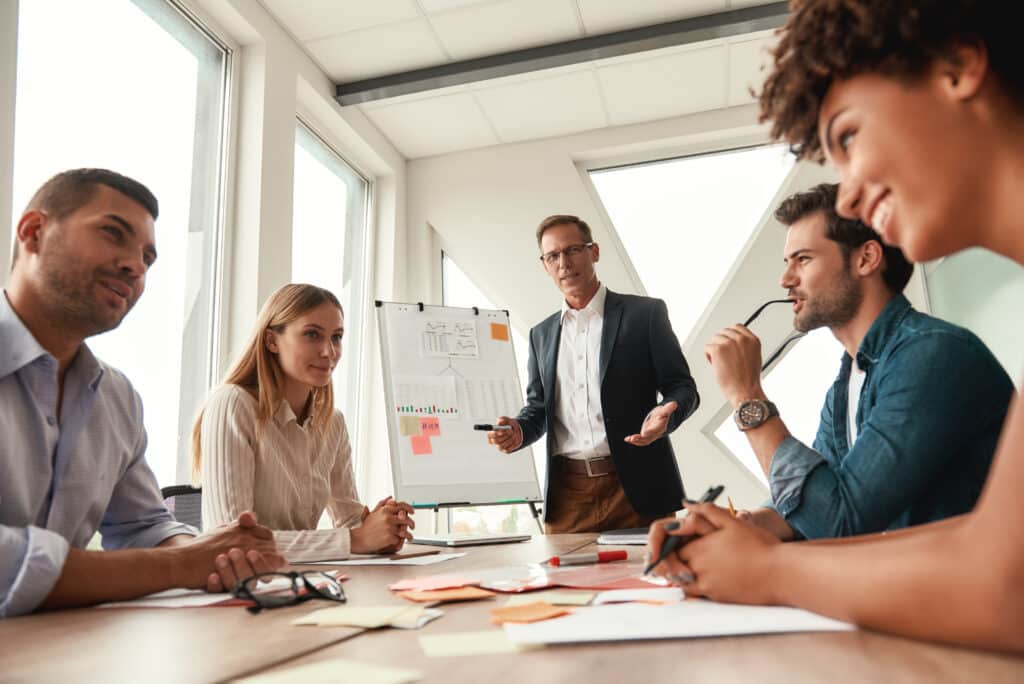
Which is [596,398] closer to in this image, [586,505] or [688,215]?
[586,505]

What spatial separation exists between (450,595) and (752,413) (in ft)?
2.13

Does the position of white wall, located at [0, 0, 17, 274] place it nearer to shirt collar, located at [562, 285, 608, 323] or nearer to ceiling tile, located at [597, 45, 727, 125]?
shirt collar, located at [562, 285, 608, 323]

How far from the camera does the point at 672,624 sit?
0.73 meters

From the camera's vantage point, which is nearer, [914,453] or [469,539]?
[914,453]

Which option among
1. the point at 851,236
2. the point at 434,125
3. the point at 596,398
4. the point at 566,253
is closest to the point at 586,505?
the point at 596,398

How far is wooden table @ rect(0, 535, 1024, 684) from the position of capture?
564 mm

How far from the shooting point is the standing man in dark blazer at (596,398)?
8.47 feet

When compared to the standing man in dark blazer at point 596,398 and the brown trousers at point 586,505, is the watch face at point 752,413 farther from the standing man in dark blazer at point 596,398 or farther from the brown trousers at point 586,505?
the brown trousers at point 586,505

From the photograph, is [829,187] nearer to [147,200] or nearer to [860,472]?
[860,472]

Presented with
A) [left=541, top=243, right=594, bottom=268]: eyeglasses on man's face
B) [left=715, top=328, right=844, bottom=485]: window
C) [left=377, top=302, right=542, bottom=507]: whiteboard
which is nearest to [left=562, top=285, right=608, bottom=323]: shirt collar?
[left=541, top=243, right=594, bottom=268]: eyeglasses on man's face

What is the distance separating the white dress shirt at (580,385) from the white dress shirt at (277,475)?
866mm

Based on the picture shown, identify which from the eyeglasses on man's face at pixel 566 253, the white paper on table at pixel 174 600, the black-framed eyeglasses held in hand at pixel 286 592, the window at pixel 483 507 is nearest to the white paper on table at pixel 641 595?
the black-framed eyeglasses held in hand at pixel 286 592

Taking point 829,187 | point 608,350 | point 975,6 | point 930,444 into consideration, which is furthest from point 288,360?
point 975,6

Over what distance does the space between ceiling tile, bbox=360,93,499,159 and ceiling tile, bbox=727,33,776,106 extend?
1.48 m
